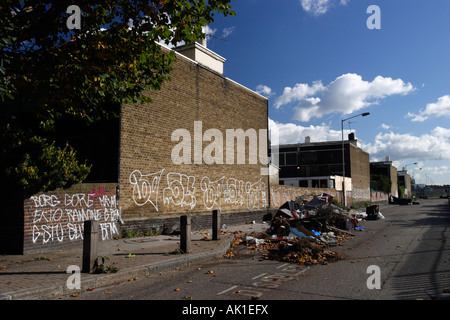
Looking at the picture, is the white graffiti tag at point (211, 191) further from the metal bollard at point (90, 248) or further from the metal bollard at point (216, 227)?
the metal bollard at point (90, 248)

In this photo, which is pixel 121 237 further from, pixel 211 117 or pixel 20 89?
pixel 211 117

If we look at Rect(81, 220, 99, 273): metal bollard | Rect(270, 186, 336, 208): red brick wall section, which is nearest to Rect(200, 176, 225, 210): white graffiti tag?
Rect(270, 186, 336, 208): red brick wall section

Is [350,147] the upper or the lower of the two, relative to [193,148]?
upper

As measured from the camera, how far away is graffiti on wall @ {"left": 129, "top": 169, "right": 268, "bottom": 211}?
12422 millimetres

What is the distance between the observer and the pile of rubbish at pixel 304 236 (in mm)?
8797

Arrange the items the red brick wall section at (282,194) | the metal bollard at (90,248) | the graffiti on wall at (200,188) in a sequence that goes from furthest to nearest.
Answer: the red brick wall section at (282,194) → the graffiti on wall at (200,188) → the metal bollard at (90,248)

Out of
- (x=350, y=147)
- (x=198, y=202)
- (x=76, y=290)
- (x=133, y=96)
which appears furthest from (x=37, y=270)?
(x=350, y=147)

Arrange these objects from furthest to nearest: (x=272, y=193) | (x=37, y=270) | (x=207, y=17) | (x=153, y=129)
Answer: (x=272, y=193), (x=153, y=129), (x=207, y=17), (x=37, y=270)

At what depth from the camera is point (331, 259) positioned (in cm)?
872

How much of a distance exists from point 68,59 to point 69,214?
441 centimetres

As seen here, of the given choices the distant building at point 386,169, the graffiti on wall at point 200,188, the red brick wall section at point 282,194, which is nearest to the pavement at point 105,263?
the graffiti on wall at point 200,188

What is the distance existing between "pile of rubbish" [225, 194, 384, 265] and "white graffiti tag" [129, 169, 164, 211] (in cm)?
361

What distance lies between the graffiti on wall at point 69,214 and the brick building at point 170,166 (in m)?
0.03

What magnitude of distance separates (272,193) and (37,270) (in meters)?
16.4
